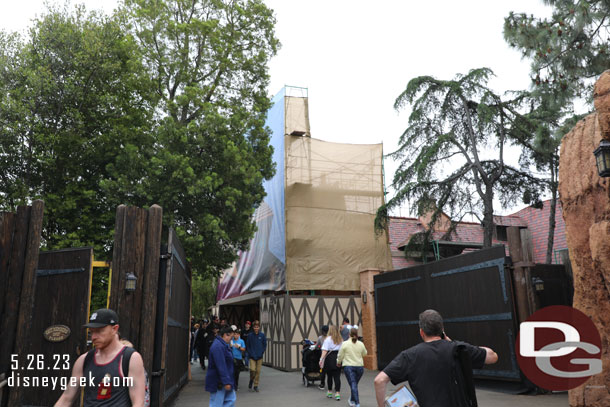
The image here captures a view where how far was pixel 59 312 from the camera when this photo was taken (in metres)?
8.29

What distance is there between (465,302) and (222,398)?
24.6ft

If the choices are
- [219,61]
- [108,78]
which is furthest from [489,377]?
[108,78]

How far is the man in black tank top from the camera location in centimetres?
328

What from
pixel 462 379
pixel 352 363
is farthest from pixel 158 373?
pixel 462 379

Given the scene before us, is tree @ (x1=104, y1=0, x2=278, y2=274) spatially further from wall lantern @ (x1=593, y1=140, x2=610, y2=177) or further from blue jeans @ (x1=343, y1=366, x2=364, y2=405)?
wall lantern @ (x1=593, y1=140, x2=610, y2=177)

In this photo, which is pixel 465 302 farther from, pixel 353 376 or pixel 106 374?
pixel 106 374

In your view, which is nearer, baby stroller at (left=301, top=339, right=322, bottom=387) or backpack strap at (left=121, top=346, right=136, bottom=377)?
backpack strap at (left=121, top=346, right=136, bottom=377)

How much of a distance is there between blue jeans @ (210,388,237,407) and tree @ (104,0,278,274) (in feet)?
26.3

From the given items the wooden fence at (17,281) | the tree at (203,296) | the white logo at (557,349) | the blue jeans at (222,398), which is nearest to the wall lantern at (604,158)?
the white logo at (557,349)

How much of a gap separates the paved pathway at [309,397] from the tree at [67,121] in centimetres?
643

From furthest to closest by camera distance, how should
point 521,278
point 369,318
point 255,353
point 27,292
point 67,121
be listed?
point 369,318, point 67,121, point 255,353, point 521,278, point 27,292

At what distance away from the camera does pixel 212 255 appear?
16203 mm

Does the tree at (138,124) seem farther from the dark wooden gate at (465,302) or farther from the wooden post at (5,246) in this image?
the wooden post at (5,246)

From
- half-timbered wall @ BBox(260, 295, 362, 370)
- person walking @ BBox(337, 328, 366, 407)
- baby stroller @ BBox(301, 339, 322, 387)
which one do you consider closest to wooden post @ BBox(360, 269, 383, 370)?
half-timbered wall @ BBox(260, 295, 362, 370)
